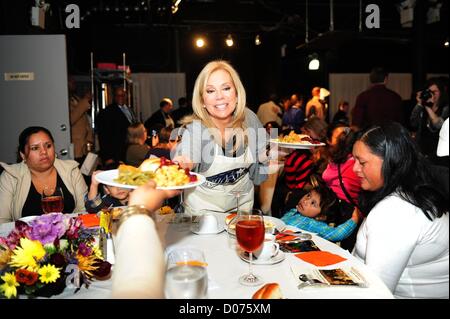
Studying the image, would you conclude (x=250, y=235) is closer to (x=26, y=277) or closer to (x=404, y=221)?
(x=404, y=221)

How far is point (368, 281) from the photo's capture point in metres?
1.26

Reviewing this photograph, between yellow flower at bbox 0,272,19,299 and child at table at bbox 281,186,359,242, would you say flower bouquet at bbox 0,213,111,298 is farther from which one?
child at table at bbox 281,186,359,242

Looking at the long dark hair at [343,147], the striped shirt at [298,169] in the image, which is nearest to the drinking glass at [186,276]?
the long dark hair at [343,147]

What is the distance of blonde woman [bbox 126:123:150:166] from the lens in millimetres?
4199

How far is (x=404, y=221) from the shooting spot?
1308 millimetres

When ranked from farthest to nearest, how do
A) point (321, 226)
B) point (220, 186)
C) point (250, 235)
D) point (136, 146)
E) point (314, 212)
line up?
point (136, 146) → point (314, 212) → point (321, 226) → point (220, 186) → point (250, 235)

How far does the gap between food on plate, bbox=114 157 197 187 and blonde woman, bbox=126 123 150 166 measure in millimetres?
2723

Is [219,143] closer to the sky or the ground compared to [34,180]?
closer to the sky

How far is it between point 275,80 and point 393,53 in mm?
4169

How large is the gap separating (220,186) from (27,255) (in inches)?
49.6

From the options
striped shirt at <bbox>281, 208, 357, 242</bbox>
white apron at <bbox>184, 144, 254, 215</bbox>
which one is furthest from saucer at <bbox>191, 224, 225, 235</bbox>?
striped shirt at <bbox>281, 208, 357, 242</bbox>

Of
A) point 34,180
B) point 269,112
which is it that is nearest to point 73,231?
point 34,180

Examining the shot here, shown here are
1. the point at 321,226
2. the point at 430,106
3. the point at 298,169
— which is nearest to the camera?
the point at 321,226

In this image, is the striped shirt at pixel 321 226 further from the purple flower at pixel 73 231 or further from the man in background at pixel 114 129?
the man in background at pixel 114 129
